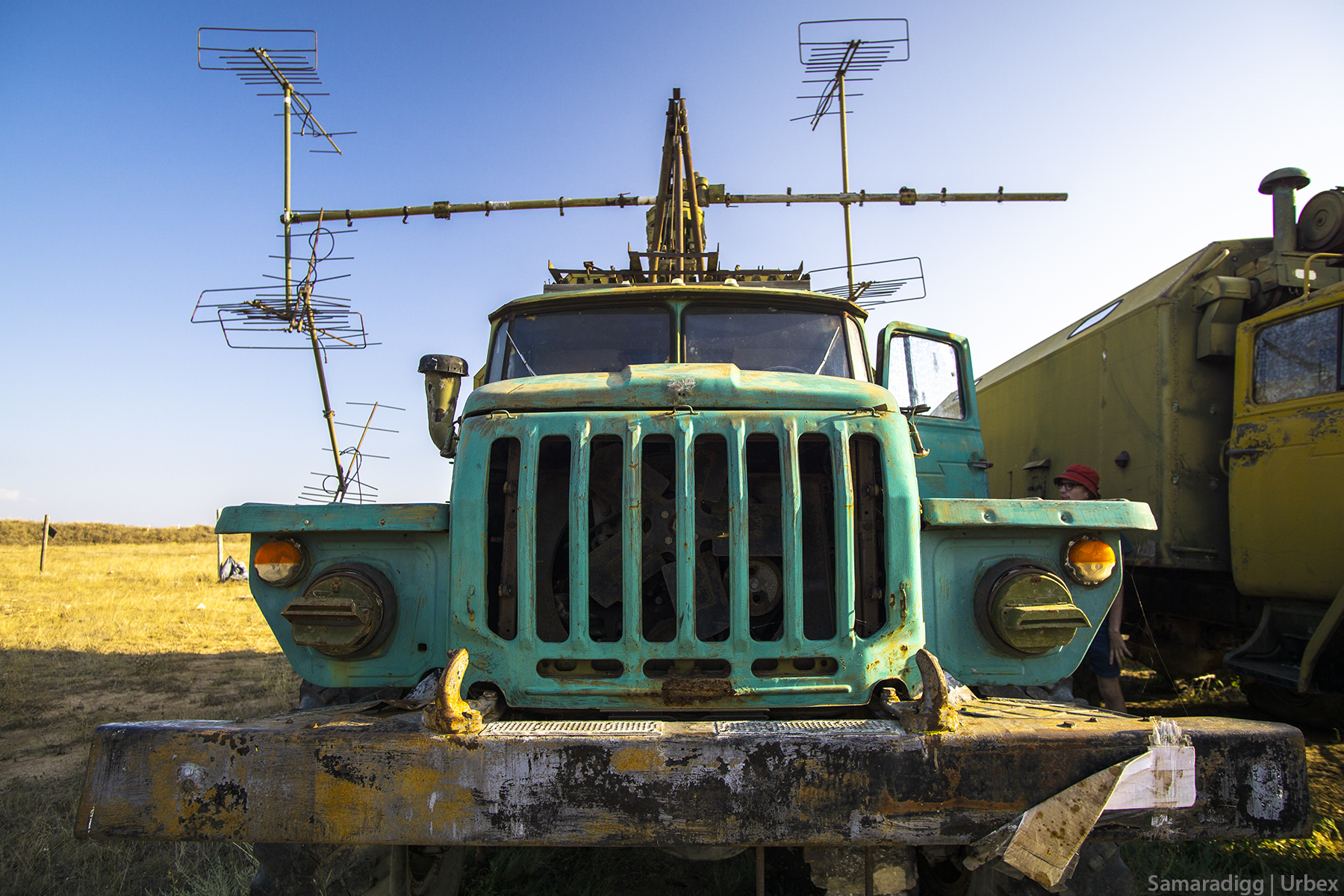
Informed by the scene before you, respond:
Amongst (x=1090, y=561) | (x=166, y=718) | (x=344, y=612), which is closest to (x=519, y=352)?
(x=344, y=612)

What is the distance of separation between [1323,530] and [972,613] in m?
3.29

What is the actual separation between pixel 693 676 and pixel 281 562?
1.60 m

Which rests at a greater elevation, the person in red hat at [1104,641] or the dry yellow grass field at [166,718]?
the person in red hat at [1104,641]

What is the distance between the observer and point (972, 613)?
2766mm

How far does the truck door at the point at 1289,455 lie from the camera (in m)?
4.50

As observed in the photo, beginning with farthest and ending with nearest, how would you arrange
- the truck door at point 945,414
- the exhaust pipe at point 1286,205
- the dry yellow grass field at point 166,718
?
the exhaust pipe at point 1286,205 < the truck door at point 945,414 < the dry yellow grass field at point 166,718

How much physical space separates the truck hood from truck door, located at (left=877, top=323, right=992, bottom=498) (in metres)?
1.74

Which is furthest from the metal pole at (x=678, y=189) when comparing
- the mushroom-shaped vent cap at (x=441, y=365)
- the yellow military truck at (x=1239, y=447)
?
the yellow military truck at (x=1239, y=447)

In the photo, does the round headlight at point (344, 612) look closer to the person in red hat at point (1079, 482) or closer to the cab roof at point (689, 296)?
the cab roof at point (689, 296)

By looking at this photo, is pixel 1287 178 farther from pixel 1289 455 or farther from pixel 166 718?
pixel 166 718

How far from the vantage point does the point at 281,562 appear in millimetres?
2797

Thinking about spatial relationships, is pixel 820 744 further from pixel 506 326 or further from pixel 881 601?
pixel 506 326

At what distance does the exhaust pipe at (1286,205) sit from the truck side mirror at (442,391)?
5.72m

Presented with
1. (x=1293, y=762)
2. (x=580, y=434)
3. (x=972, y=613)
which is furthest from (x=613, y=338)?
(x=1293, y=762)
